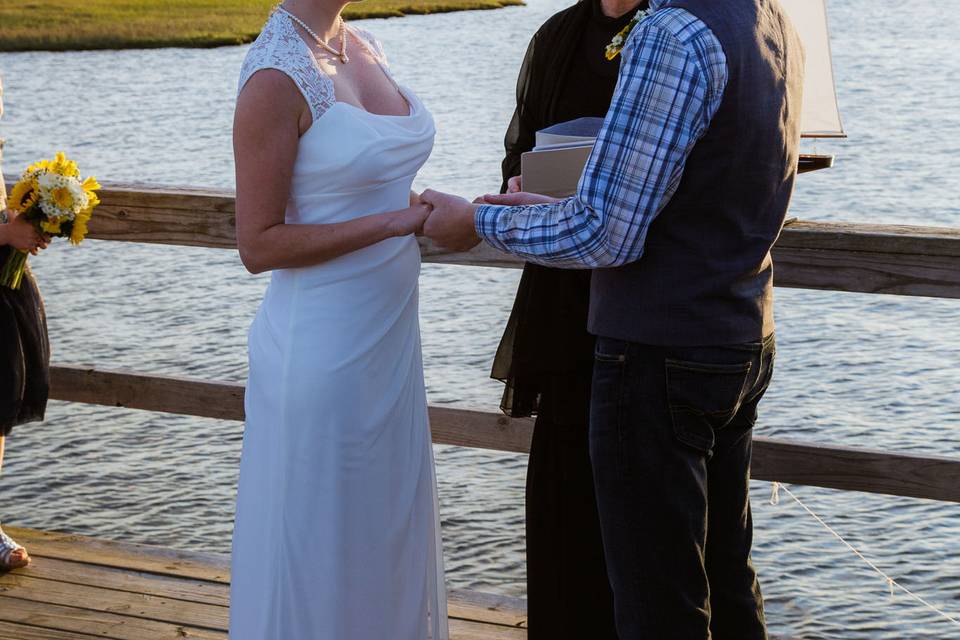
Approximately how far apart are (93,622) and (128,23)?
33008 millimetres

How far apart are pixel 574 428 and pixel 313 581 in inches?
28.1

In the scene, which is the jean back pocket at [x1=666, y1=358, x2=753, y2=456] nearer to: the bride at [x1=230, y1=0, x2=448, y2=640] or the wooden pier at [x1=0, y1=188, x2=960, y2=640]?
the bride at [x1=230, y1=0, x2=448, y2=640]

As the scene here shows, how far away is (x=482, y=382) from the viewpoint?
7.77 metres

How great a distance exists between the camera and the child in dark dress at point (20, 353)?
3557mm

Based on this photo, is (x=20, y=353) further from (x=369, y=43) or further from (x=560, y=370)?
(x=560, y=370)

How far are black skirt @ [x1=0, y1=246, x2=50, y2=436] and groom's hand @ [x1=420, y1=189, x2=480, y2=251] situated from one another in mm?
1596

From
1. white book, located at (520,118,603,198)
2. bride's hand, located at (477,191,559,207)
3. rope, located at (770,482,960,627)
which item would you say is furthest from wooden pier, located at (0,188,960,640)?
rope, located at (770,482,960,627)

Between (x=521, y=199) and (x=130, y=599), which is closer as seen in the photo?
(x=521, y=199)

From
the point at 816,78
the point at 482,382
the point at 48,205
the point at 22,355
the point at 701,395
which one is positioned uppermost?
the point at 816,78

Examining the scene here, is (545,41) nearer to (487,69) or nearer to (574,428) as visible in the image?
(574,428)

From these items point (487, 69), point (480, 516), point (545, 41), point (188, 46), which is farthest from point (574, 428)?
point (188, 46)

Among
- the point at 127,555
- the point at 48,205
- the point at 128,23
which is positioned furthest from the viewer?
the point at 128,23

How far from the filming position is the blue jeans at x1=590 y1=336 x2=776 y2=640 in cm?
228

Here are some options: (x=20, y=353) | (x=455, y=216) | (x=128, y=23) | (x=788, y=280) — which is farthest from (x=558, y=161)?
(x=128, y=23)
